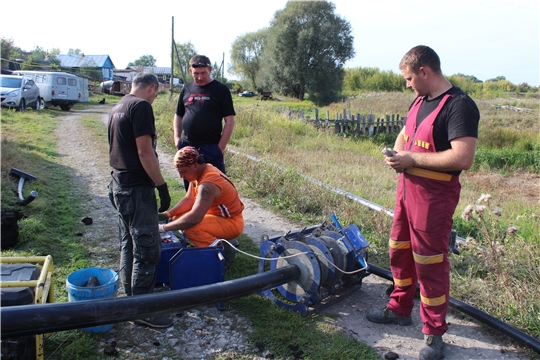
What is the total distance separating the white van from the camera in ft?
70.2

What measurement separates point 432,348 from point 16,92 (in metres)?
19.1

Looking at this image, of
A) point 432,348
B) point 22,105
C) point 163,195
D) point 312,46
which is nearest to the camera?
point 432,348

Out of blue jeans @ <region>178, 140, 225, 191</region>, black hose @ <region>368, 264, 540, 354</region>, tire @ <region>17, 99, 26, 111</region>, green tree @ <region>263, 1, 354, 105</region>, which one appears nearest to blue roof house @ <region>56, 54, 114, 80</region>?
green tree @ <region>263, 1, 354, 105</region>

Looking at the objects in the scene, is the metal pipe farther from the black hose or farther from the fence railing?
the fence railing

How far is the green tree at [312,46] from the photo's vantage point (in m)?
45.0

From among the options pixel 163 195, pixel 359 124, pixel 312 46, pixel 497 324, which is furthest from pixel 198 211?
pixel 312 46

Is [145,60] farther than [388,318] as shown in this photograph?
Yes

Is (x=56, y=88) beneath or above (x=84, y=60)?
beneath

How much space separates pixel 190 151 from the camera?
12.6ft

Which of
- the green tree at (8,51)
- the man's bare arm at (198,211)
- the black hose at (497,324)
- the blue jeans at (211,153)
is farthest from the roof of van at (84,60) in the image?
the black hose at (497,324)

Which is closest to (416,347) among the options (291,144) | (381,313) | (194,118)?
(381,313)

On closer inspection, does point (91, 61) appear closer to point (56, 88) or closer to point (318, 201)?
point (56, 88)

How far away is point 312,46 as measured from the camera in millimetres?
45344

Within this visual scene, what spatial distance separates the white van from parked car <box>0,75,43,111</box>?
1840 millimetres
